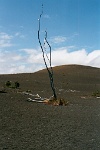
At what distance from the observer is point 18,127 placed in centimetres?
1323

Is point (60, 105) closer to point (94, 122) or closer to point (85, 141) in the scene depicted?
point (94, 122)

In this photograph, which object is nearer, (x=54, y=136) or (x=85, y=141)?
(x=85, y=141)

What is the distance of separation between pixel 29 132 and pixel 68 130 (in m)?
1.55

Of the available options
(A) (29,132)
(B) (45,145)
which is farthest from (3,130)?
(B) (45,145)

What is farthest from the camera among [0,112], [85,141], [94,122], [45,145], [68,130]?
[0,112]

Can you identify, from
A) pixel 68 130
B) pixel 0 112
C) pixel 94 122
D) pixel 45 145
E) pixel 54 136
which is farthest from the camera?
pixel 0 112

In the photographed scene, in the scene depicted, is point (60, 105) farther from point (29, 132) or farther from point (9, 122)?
point (29, 132)

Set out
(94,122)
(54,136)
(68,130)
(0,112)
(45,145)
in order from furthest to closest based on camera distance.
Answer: (0,112), (94,122), (68,130), (54,136), (45,145)

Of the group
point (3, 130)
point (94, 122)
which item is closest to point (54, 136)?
point (3, 130)

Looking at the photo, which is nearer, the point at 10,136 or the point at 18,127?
the point at 10,136

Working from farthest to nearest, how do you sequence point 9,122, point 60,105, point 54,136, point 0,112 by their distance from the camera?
point 60,105
point 0,112
point 9,122
point 54,136

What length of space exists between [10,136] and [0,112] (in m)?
6.66

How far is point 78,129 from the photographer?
43.9 ft

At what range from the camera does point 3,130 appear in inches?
488
